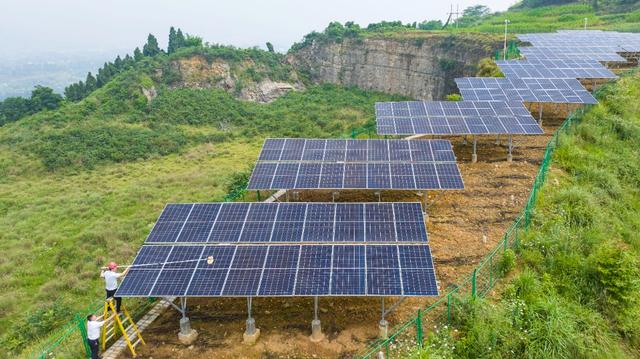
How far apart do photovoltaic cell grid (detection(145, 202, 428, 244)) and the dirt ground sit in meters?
1.85

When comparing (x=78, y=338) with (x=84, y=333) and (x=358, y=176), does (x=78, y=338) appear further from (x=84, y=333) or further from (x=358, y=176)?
(x=358, y=176)

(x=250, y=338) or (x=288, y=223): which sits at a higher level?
(x=288, y=223)

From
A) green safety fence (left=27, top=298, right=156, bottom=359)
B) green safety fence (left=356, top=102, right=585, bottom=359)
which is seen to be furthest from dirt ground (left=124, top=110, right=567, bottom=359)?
green safety fence (left=27, top=298, right=156, bottom=359)

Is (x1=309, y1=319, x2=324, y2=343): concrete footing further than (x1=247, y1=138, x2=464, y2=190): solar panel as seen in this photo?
No

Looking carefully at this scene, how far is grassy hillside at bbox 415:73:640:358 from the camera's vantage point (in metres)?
11.4

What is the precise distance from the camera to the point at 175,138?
5347cm

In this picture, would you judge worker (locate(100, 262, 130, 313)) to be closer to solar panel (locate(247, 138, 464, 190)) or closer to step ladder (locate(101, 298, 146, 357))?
step ladder (locate(101, 298, 146, 357))

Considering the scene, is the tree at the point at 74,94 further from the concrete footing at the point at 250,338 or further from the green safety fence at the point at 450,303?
the green safety fence at the point at 450,303

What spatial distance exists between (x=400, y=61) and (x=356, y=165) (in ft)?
163

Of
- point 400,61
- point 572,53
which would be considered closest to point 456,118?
point 572,53

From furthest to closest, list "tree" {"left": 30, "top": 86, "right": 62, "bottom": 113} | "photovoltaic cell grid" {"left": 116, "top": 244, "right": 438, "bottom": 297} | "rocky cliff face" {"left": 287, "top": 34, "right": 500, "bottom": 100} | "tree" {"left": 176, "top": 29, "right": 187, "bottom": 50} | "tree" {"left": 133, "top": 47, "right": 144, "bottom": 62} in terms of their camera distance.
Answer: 1. "tree" {"left": 176, "top": 29, "right": 187, "bottom": 50}
2. "tree" {"left": 133, "top": 47, "right": 144, "bottom": 62}
3. "tree" {"left": 30, "top": 86, "right": 62, "bottom": 113}
4. "rocky cliff face" {"left": 287, "top": 34, "right": 500, "bottom": 100}
5. "photovoltaic cell grid" {"left": 116, "top": 244, "right": 438, "bottom": 297}

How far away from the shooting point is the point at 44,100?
2372 inches

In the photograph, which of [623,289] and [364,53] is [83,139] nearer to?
[364,53]

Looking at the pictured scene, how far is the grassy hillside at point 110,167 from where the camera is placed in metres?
24.2
